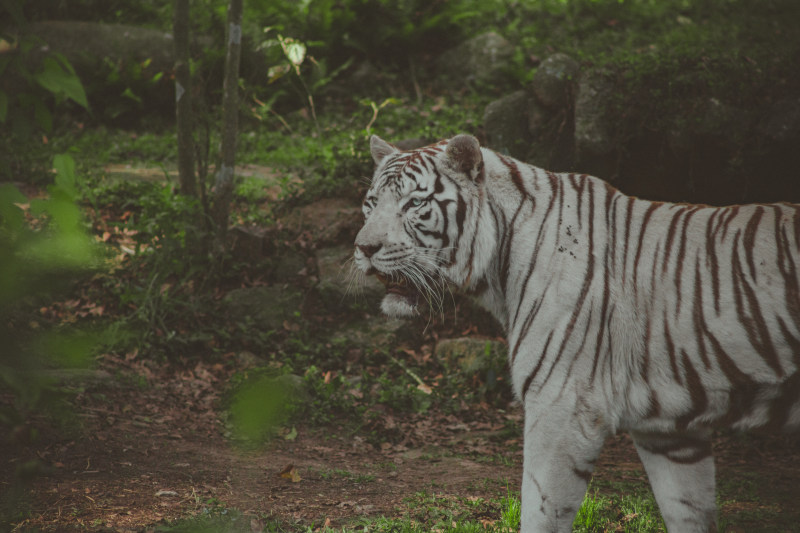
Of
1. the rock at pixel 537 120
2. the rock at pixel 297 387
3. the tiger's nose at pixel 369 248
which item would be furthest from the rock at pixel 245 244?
the tiger's nose at pixel 369 248

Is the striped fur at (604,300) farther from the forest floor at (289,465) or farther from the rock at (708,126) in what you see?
the rock at (708,126)

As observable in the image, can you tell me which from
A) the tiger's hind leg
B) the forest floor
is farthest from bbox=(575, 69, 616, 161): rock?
the tiger's hind leg

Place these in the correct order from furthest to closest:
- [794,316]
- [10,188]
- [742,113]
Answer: [742,113], [794,316], [10,188]

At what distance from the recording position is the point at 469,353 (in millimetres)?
6777

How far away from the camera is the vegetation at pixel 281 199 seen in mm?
1344

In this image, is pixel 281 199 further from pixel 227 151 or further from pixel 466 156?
pixel 466 156

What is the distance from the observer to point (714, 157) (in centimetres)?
644

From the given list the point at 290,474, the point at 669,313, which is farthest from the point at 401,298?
the point at 290,474

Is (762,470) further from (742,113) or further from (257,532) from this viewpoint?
(257,532)

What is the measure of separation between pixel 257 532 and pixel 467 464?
6.68 ft

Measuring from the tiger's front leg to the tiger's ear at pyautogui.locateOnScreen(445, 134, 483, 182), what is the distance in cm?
122

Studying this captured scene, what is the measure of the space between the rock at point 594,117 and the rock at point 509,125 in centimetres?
71

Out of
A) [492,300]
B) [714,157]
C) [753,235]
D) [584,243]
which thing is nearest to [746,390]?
[753,235]

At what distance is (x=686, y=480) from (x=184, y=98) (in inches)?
237
